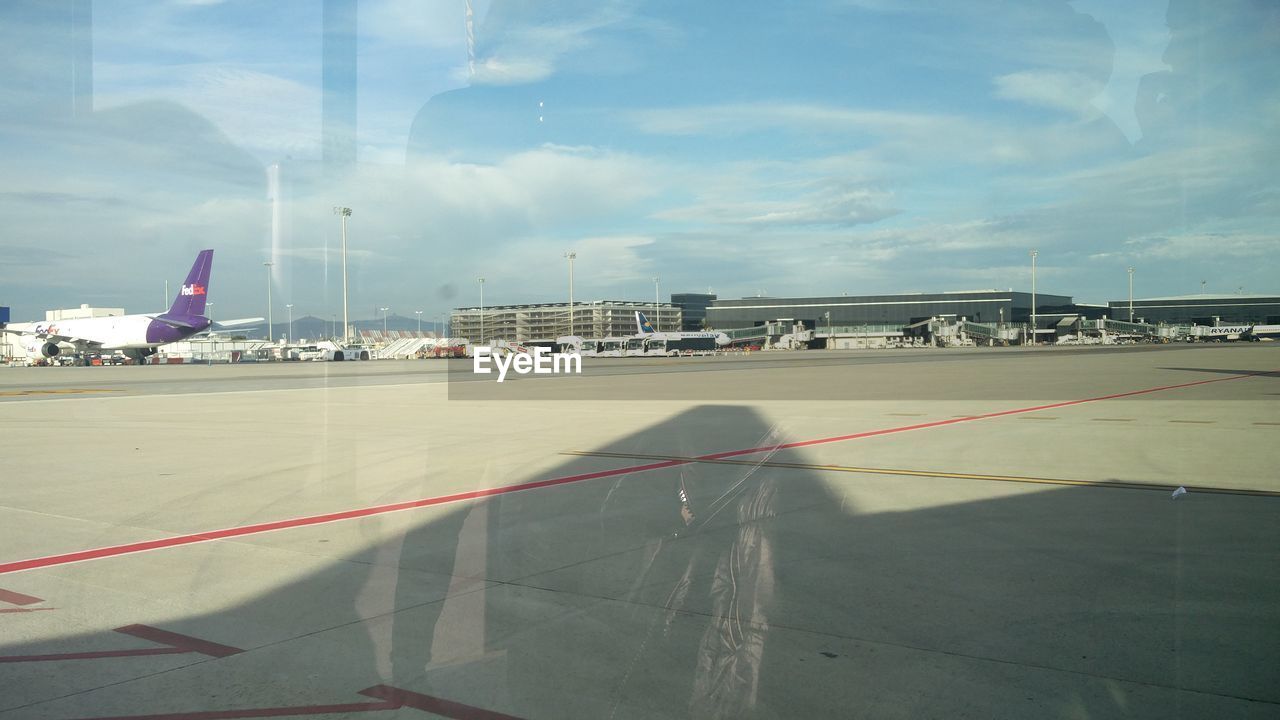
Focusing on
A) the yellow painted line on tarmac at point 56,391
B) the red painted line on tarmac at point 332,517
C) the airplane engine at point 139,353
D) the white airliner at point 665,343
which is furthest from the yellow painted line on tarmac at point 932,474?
the white airliner at point 665,343

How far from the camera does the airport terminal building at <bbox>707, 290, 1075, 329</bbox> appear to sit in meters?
170

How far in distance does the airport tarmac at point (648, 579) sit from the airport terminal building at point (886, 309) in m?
160

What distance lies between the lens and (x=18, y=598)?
6.05 metres

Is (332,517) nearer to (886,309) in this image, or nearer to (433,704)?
(433,704)

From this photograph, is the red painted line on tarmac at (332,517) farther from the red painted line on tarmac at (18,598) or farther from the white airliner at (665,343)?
the white airliner at (665,343)

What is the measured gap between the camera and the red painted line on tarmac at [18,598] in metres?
5.93

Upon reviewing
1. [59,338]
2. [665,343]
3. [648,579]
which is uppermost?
[59,338]

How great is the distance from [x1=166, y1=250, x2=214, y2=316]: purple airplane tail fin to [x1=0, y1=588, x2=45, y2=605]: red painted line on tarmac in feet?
259

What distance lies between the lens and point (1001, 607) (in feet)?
18.1

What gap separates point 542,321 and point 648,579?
113 m

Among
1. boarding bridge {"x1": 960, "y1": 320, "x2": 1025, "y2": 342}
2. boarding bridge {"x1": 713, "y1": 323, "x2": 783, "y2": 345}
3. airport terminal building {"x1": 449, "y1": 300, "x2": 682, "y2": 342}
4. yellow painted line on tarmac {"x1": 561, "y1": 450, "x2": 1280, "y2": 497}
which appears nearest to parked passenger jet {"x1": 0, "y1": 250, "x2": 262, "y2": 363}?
airport terminal building {"x1": 449, "y1": 300, "x2": 682, "y2": 342}

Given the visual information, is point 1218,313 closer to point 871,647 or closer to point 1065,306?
point 1065,306

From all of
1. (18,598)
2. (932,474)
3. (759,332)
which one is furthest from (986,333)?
(18,598)

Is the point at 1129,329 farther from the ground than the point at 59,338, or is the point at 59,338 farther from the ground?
the point at 1129,329
